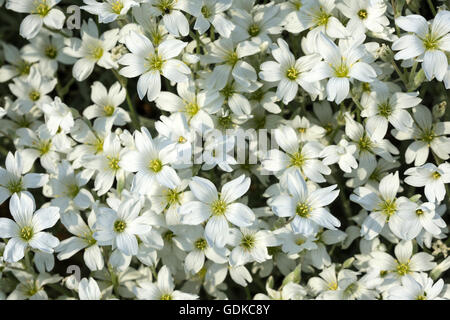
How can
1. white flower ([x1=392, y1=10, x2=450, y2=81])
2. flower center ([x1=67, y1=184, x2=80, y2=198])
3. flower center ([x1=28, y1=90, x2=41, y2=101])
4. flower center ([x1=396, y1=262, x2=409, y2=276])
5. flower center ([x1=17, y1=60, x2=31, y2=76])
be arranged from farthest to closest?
1. flower center ([x1=17, y1=60, x2=31, y2=76])
2. flower center ([x1=28, y1=90, x2=41, y2=101])
3. flower center ([x1=67, y1=184, x2=80, y2=198])
4. flower center ([x1=396, y1=262, x2=409, y2=276])
5. white flower ([x1=392, y1=10, x2=450, y2=81])

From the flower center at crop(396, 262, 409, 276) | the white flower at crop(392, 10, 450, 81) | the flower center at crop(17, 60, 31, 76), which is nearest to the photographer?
the white flower at crop(392, 10, 450, 81)

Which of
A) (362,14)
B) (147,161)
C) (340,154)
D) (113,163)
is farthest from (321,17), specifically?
(113,163)

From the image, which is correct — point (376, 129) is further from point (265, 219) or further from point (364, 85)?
point (265, 219)

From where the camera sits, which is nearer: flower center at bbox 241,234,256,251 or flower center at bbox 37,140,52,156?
flower center at bbox 241,234,256,251

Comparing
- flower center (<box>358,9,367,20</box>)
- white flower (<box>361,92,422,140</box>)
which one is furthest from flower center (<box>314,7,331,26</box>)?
white flower (<box>361,92,422,140</box>)

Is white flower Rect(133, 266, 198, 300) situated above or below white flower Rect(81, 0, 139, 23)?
below

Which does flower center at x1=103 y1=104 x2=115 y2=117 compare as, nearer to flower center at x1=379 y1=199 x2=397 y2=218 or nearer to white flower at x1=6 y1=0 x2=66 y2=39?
white flower at x1=6 y1=0 x2=66 y2=39
